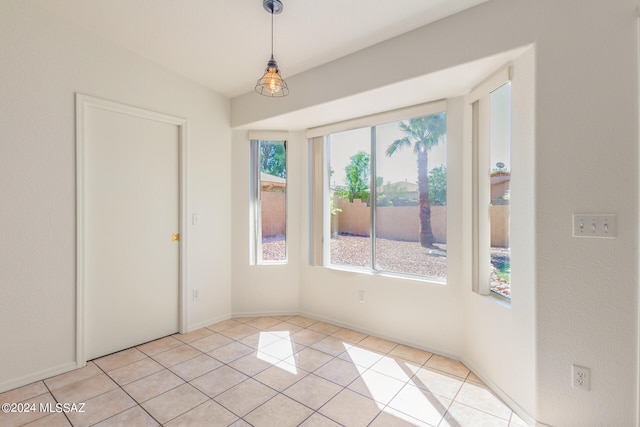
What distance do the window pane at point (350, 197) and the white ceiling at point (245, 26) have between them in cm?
96

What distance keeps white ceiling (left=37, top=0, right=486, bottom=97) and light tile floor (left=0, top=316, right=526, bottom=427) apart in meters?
2.76

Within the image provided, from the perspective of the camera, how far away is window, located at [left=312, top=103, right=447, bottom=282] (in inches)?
113

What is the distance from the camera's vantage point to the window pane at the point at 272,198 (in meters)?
3.80

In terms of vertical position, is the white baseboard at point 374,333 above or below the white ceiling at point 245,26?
below

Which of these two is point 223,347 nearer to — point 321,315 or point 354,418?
point 321,315

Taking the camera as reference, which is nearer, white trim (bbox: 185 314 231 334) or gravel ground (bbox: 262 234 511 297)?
gravel ground (bbox: 262 234 511 297)

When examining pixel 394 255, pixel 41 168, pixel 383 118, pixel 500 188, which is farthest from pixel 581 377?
pixel 41 168

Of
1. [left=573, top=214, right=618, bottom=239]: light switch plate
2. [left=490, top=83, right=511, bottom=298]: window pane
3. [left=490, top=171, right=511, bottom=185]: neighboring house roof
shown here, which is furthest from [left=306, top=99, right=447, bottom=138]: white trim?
[left=573, top=214, right=618, bottom=239]: light switch plate

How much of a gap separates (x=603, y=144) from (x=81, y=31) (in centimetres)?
387

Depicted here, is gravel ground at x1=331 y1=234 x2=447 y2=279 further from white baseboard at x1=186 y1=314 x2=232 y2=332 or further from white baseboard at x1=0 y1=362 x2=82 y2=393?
white baseboard at x1=0 y1=362 x2=82 y2=393

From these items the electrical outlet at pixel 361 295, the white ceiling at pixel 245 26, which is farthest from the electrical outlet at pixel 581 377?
the white ceiling at pixel 245 26

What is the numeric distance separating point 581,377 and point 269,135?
11.5 feet

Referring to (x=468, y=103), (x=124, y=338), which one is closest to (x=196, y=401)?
(x=124, y=338)

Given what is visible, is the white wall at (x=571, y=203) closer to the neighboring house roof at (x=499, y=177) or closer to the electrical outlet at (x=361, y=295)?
the neighboring house roof at (x=499, y=177)
